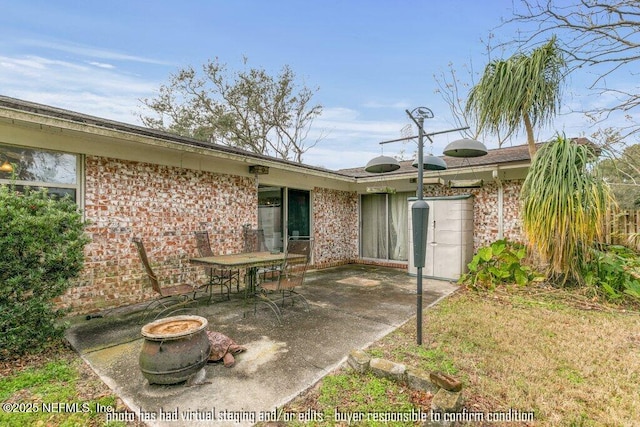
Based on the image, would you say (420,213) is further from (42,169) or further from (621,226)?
(621,226)

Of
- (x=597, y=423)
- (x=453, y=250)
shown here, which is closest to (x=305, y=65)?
(x=453, y=250)

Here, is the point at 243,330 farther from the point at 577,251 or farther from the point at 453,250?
the point at 577,251

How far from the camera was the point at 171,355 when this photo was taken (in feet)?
8.49

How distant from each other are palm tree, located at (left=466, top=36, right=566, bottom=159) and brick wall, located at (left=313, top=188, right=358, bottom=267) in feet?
15.0

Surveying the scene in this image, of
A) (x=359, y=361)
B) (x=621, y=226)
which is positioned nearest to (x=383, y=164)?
(x=359, y=361)

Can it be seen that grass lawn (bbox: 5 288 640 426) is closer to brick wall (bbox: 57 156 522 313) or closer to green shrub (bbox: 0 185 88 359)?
green shrub (bbox: 0 185 88 359)

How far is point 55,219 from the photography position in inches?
135

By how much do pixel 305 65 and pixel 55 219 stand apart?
47.7 ft

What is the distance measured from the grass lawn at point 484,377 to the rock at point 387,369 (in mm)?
66

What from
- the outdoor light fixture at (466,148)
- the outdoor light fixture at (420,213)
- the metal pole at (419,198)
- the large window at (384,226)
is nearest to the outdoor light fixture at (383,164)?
the outdoor light fixture at (420,213)

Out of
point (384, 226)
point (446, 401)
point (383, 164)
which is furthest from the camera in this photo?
point (384, 226)

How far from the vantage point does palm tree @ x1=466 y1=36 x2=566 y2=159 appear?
19.0ft

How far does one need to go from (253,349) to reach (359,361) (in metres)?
1.24

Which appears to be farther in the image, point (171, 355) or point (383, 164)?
point (383, 164)
